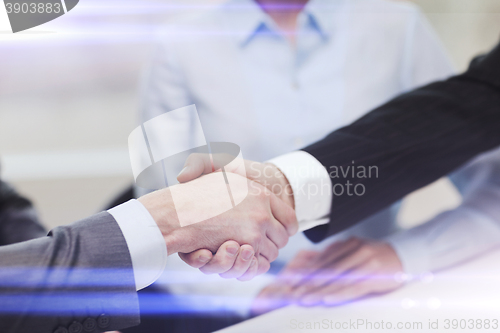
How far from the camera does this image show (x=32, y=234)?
1.85 ft

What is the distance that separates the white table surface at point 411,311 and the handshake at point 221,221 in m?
0.06

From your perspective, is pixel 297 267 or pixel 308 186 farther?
pixel 297 267

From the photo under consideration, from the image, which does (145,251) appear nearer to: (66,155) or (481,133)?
(481,133)

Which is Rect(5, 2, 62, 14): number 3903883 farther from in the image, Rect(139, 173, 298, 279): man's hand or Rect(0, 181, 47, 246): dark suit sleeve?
Rect(0, 181, 47, 246): dark suit sleeve

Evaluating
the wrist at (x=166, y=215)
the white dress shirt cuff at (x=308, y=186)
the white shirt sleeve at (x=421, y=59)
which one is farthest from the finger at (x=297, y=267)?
the white shirt sleeve at (x=421, y=59)

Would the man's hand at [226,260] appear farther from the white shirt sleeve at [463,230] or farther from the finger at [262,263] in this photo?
the white shirt sleeve at [463,230]

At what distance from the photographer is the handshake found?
1.13ft

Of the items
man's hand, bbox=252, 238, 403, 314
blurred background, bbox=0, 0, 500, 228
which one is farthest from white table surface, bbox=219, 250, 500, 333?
blurred background, bbox=0, 0, 500, 228

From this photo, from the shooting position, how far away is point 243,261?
36 cm

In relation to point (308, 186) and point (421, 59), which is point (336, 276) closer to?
point (308, 186)

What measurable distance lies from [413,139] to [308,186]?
0.18 metres

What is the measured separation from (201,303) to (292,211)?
0.21m

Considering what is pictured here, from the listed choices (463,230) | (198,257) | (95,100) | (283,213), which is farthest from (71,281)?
(95,100)

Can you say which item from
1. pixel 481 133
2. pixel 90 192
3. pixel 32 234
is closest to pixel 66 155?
pixel 90 192
